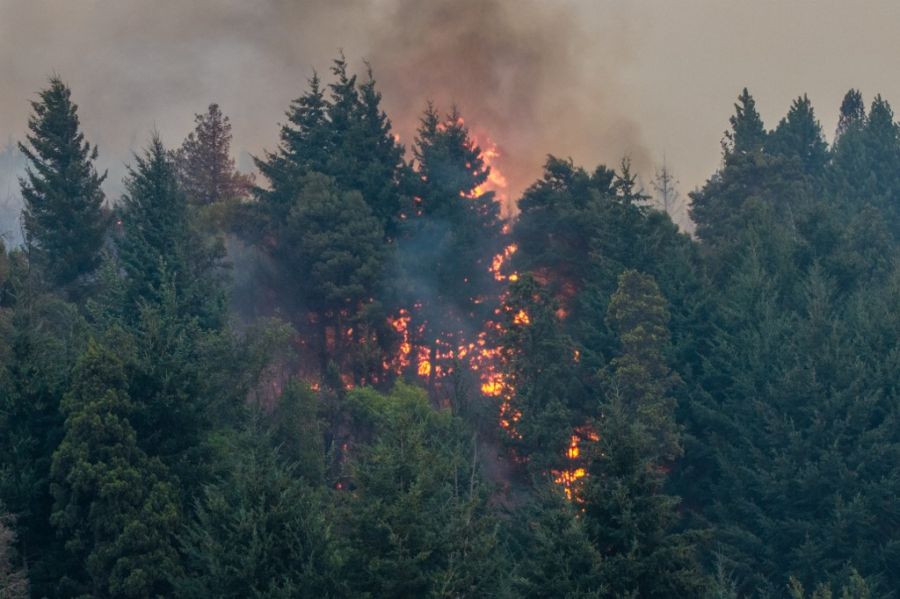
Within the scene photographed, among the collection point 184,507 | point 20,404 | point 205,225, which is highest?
point 205,225

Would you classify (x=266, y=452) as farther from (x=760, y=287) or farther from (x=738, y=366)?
(x=760, y=287)

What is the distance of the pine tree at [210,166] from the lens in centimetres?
7662

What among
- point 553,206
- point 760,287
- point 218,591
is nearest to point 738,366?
point 760,287

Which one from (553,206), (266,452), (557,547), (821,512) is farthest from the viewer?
(553,206)

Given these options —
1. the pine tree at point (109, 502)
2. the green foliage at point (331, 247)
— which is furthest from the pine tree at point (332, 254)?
the pine tree at point (109, 502)

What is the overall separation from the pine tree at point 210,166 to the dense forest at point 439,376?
186mm

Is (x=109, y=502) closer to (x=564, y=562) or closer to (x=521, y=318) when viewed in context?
(x=564, y=562)

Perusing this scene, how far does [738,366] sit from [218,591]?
2981 cm

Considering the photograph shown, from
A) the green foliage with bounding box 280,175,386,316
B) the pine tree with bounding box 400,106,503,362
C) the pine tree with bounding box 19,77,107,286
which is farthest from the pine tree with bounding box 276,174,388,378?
the pine tree with bounding box 19,77,107,286

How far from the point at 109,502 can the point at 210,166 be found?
46802 mm

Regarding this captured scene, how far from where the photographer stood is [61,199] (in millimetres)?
58312

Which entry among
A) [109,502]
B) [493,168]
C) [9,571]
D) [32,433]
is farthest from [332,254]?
[9,571]

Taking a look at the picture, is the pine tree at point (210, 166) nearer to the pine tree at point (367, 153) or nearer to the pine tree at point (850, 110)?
the pine tree at point (367, 153)

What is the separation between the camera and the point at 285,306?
62.7 metres
